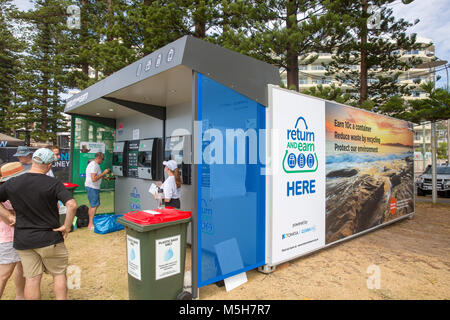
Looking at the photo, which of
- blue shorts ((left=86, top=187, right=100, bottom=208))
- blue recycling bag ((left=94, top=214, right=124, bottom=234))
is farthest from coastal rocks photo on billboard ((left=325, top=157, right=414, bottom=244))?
blue shorts ((left=86, top=187, right=100, bottom=208))

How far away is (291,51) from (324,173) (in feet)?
20.2

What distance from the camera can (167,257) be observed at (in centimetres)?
275

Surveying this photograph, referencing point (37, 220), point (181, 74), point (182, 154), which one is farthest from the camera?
point (182, 154)

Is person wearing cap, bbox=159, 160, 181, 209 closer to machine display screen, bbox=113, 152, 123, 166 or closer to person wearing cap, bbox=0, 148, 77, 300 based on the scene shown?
person wearing cap, bbox=0, 148, 77, 300

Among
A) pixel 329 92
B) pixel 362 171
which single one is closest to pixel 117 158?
pixel 362 171

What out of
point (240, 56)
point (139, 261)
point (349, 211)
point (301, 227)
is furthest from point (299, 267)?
point (240, 56)

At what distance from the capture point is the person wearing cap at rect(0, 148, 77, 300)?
232cm

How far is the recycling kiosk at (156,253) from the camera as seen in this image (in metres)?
2.61

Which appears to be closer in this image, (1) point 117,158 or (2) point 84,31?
(1) point 117,158

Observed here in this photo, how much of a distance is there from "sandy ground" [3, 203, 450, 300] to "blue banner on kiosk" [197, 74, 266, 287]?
382 millimetres

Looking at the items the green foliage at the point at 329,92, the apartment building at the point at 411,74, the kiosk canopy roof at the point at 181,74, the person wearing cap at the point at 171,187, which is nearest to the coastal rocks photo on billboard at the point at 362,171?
the kiosk canopy roof at the point at 181,74

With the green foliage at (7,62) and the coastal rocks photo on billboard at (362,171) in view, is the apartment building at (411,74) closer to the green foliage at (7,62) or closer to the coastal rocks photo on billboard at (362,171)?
the coastal rocks photo on billboard at (362,171)

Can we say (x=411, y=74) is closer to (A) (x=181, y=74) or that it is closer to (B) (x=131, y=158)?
(B) (x=131, y=158)

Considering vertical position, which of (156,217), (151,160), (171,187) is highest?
(151,160)
